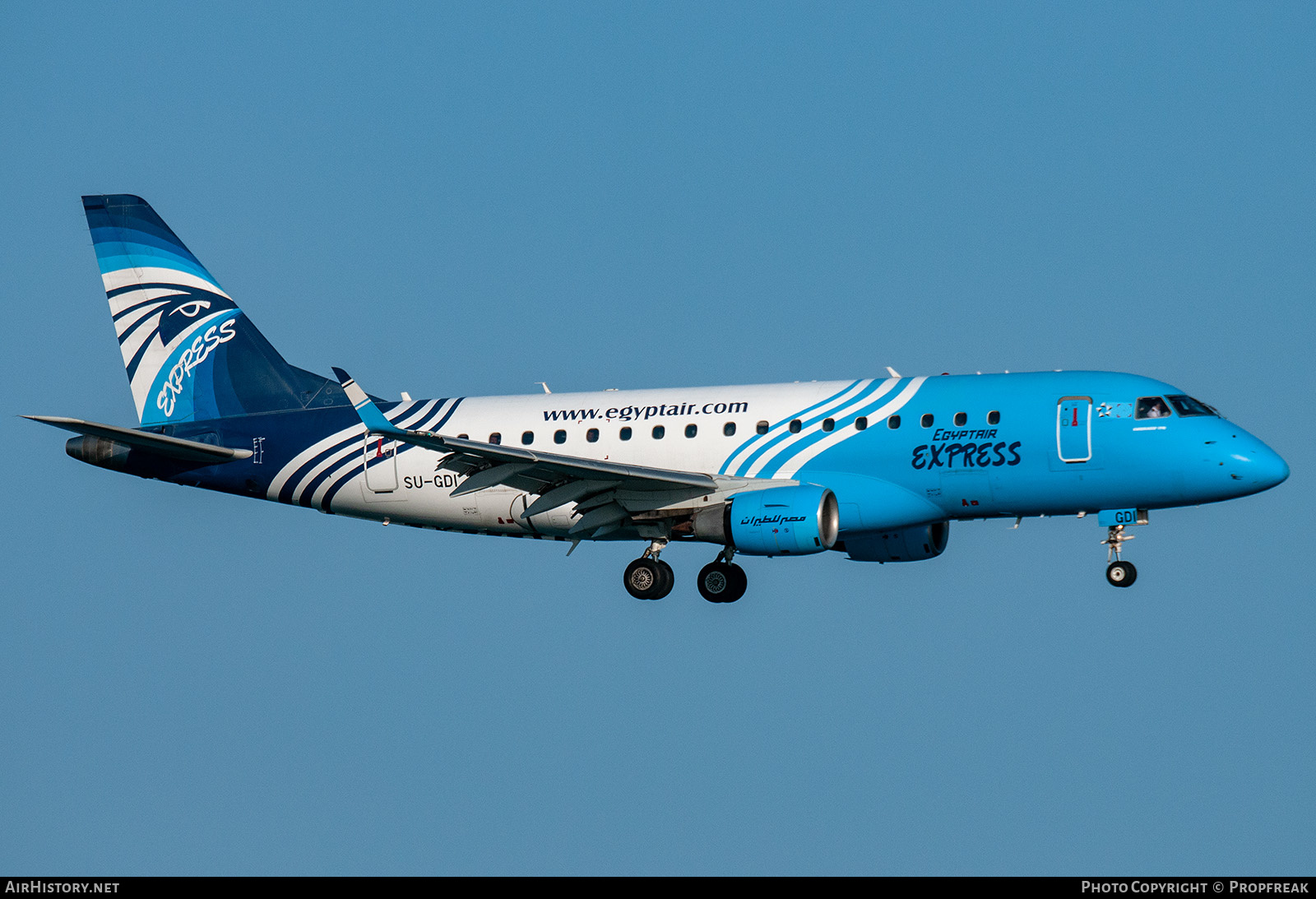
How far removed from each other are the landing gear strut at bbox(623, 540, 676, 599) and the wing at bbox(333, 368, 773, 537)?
3.43ft

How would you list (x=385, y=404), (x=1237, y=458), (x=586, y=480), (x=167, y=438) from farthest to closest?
1. (x=385, y=404)
2. (x=167, y=438)
3. (x=586, y=480)
4. (x=1237, y=458)

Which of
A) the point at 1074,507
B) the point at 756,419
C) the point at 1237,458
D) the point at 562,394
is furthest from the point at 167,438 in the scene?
the point at 1237,458

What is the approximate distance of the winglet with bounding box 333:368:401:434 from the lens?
36.4 m

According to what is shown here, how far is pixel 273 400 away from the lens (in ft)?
152

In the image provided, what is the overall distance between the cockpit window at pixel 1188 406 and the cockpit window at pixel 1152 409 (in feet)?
0.74

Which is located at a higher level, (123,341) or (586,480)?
(123,341)

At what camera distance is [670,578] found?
4184 centimetres

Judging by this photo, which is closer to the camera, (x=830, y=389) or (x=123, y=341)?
(x=830, y=389)

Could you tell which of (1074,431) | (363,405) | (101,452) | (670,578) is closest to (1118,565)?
(1074,431)

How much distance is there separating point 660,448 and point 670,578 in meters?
3.22

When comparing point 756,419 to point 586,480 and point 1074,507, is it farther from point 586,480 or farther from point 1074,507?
point 1074,507

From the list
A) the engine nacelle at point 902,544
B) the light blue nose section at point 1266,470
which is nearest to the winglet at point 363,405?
the engine nacelle at point 902,544

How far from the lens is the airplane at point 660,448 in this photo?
38.4m

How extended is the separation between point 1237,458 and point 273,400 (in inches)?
981
